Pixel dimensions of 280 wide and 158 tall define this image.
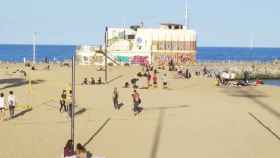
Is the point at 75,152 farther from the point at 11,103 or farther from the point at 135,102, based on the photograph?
the point at 135,102

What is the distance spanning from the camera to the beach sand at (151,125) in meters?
19.4

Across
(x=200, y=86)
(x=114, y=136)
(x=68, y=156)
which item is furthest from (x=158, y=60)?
(x=68, y=156)

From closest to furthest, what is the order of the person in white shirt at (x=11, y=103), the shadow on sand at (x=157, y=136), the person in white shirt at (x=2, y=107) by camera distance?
1. the shadow on sand at (x=157, y=136)
2. the person in white shirt at (x=2, y=107)
3. the person in white shirt at (x=11, y=103)

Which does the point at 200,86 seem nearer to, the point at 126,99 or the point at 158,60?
the point at 126,99

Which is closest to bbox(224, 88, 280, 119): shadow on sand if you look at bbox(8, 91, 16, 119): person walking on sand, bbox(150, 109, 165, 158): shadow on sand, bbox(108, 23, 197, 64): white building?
bbox(150, 109, 165, 158): shadow on sand

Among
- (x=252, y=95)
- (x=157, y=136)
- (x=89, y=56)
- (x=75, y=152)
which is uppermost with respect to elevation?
(x=89, y=56)

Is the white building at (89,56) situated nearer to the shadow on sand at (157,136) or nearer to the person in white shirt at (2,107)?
the shadow on sand at (157,136)

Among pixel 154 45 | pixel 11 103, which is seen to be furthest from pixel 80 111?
pixel 154 45

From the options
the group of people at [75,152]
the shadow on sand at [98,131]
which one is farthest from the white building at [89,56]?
the group of people at [75,152]

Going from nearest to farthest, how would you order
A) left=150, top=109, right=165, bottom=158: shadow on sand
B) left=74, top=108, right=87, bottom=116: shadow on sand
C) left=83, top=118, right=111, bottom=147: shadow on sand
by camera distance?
left=150, top=109, right=165, bottom=158: shadow on sand, left=83, top=118, right=111, bottom=147: shadow on sand, left=74, top=108, right=87, bottom=116: shadow on sand

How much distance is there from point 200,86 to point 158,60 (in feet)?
93.6

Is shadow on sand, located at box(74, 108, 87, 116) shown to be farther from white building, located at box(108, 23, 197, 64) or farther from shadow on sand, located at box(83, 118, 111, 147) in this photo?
white building, located at box(108, 23, 197, 64)

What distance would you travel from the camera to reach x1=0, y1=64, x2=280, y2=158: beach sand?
19.4m

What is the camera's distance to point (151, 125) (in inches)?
974
